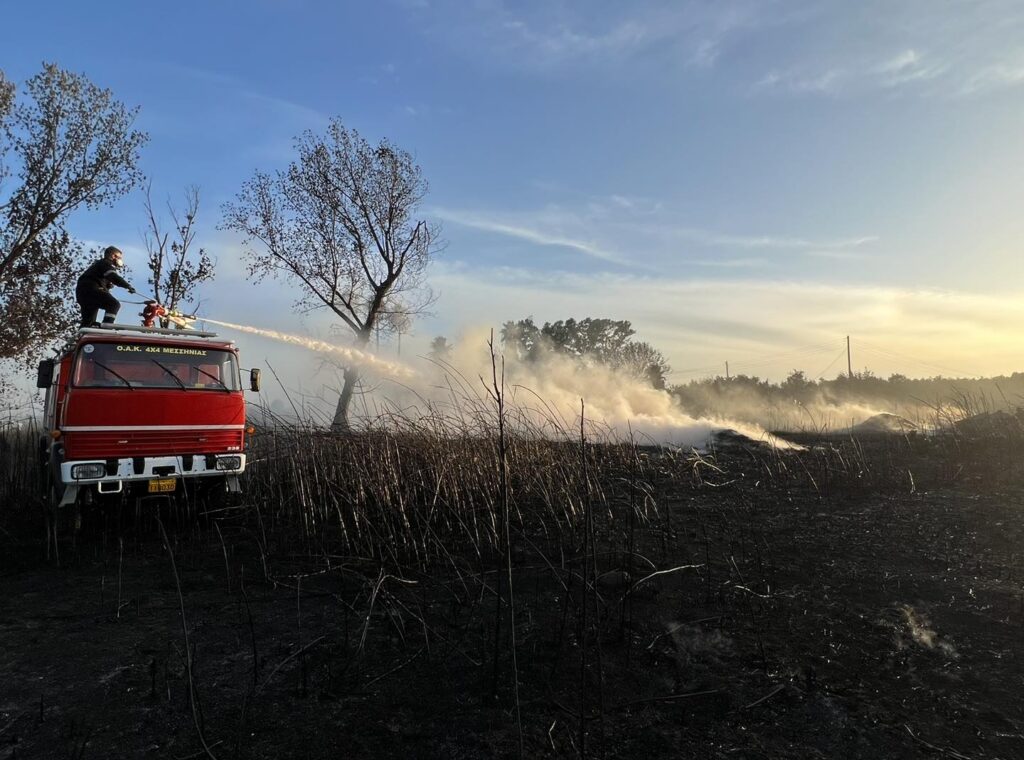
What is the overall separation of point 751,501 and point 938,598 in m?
3.88

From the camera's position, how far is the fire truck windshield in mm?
7328

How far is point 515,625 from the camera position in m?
4.52

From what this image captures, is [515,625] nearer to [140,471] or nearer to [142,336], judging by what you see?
[140,471]

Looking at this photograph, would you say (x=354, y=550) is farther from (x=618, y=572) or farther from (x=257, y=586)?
(x=618, y=572)

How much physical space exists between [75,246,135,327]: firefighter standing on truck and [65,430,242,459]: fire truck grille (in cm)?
257

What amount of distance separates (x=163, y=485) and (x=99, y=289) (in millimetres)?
3607

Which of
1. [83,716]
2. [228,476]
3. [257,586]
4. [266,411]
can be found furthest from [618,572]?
[266,411]

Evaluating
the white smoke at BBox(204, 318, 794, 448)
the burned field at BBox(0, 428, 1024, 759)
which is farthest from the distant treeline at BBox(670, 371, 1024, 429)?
the burned field at BBox(0, 428, 1024, 759)

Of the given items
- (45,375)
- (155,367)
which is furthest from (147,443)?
(45,375)

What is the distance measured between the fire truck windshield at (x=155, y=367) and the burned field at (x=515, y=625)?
1.34m

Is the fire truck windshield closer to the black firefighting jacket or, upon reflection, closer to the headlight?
the headlight

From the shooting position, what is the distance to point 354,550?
256 inches

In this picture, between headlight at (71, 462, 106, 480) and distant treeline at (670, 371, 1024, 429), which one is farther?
distant treeline at (670, 371, 1024, 429)

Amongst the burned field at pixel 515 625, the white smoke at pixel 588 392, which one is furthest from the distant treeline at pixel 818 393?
the burned field at pixel 515 625
